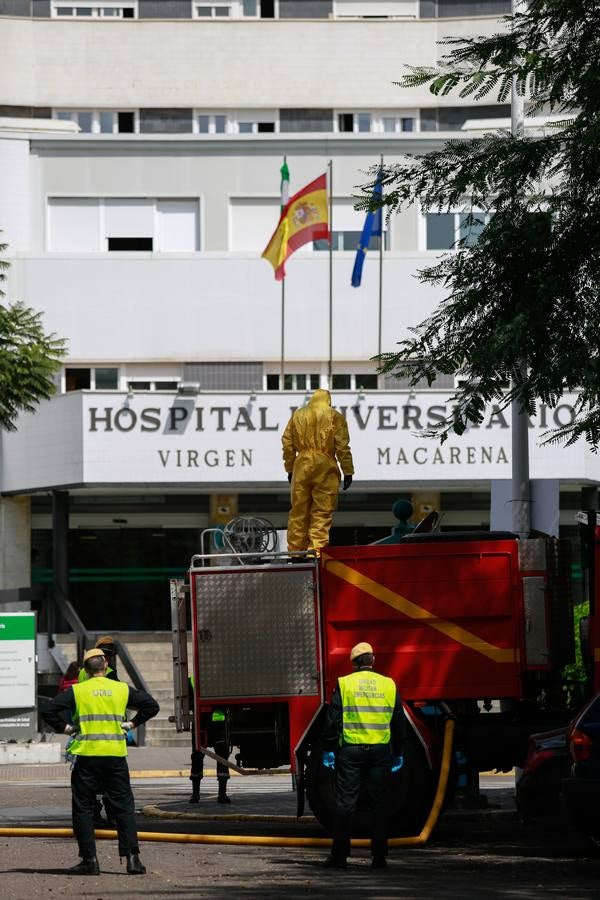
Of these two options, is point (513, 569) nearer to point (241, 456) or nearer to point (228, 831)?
point (228, 831)

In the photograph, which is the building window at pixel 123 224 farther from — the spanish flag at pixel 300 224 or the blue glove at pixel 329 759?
the blue glove at pixel 329 759

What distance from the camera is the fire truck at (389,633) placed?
45.1ft

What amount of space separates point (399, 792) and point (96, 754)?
2622 millimetres

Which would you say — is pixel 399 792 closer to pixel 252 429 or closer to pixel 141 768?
pixel 141 768

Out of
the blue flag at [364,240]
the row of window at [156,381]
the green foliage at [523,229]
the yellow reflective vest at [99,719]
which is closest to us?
the yellow reflective vest at [99,719]

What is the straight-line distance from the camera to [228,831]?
15023mm

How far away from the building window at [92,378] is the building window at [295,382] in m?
3.19

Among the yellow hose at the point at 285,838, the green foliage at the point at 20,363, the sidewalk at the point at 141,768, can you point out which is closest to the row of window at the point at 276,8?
the green foliage at the point at 20,363

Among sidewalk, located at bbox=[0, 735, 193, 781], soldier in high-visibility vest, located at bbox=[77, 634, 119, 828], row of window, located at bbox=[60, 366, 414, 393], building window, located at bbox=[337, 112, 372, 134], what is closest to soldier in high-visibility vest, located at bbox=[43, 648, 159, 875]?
soldier in high-visibility vest, located at bbox=[77, 634, 119, 828]

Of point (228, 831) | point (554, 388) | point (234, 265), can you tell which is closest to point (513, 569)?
point (554, 388)

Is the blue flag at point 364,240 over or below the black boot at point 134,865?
over

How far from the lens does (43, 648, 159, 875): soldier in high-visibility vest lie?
1200 centimetres

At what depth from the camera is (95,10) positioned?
133 ft

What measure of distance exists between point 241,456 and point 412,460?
10.6 ft
